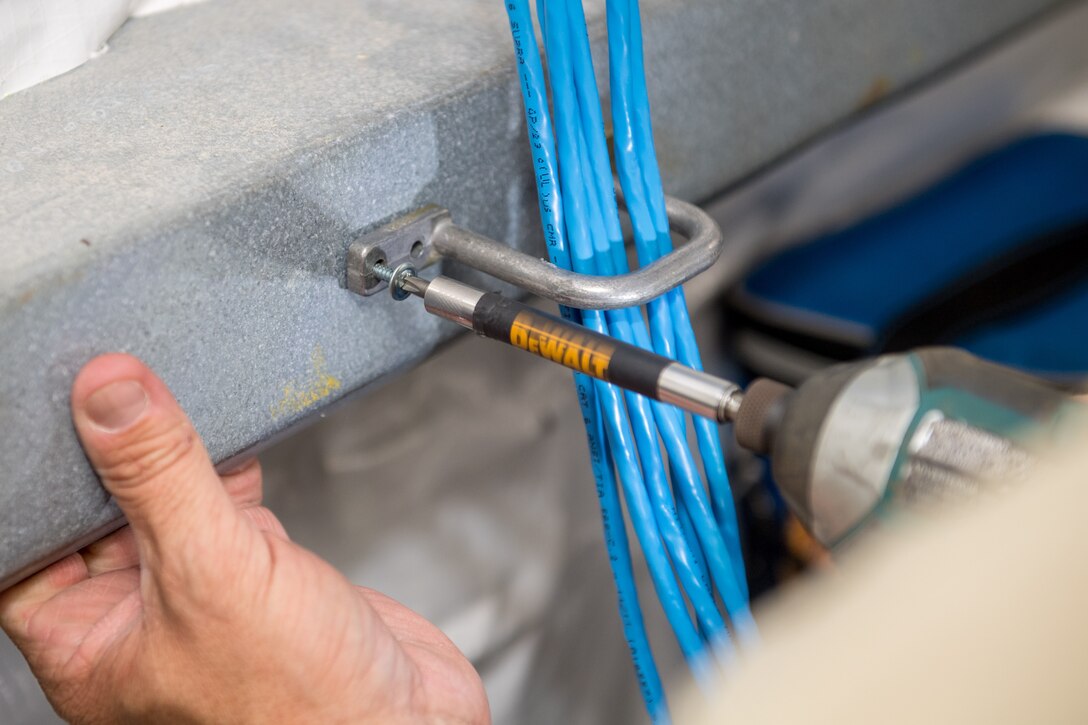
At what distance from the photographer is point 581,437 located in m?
0.82

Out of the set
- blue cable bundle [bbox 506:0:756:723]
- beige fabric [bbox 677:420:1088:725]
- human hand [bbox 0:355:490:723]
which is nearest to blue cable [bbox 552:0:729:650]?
blue cable bundle [bbox 506:0:756:723]

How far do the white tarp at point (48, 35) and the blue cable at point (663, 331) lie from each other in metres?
0.22

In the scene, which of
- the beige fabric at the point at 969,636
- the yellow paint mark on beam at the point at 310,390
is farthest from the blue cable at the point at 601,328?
the beige fabric at the point at 969,636

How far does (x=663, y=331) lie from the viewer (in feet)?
1.44

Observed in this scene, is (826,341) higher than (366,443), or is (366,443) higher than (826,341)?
(366,443)

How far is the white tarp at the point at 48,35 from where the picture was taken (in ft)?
1.29

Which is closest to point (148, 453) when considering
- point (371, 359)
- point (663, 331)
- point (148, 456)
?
point (148, 456)

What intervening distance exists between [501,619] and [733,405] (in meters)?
0.47

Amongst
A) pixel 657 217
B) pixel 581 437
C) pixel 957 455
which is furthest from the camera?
pixel 581 437

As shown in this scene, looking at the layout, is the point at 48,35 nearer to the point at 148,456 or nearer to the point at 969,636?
the point at 148,456

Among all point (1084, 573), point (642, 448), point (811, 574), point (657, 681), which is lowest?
point (811, 574)

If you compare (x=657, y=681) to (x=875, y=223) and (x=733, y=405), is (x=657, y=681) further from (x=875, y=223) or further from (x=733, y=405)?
(x=875, y=223)

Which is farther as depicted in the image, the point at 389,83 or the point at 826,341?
the point at 826,341

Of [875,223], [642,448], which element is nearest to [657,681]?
[642,448]
